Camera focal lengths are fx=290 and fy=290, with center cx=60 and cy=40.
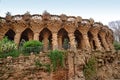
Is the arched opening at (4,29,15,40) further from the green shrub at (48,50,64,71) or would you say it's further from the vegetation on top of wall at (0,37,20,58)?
the green shrub at (48,50,64,71)

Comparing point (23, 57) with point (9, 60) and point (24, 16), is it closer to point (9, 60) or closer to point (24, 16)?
point (9, 60)

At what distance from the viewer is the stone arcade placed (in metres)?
30.9

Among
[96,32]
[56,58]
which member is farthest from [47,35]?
[56,58]

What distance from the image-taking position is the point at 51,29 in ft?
102

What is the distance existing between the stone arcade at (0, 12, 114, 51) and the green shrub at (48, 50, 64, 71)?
7755 mm

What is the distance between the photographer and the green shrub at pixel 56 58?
2169 centimetres

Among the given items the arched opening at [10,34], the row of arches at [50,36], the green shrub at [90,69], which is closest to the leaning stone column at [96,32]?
the row of arches at [50,36]

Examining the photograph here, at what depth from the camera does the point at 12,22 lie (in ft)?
101

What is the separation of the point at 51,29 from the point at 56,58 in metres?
9.68

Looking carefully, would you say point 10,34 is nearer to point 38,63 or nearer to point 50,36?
point 50,36

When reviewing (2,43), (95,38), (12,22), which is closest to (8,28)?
(12,22)

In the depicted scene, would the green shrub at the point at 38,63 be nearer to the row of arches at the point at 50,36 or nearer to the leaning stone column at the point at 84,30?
the row of arches at the point at 50,36

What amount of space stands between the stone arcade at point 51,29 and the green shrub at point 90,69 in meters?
6.46

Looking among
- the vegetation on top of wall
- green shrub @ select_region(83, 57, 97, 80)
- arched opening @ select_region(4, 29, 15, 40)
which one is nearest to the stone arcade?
arched opening @ select_region(4, 29, 15, 40)
